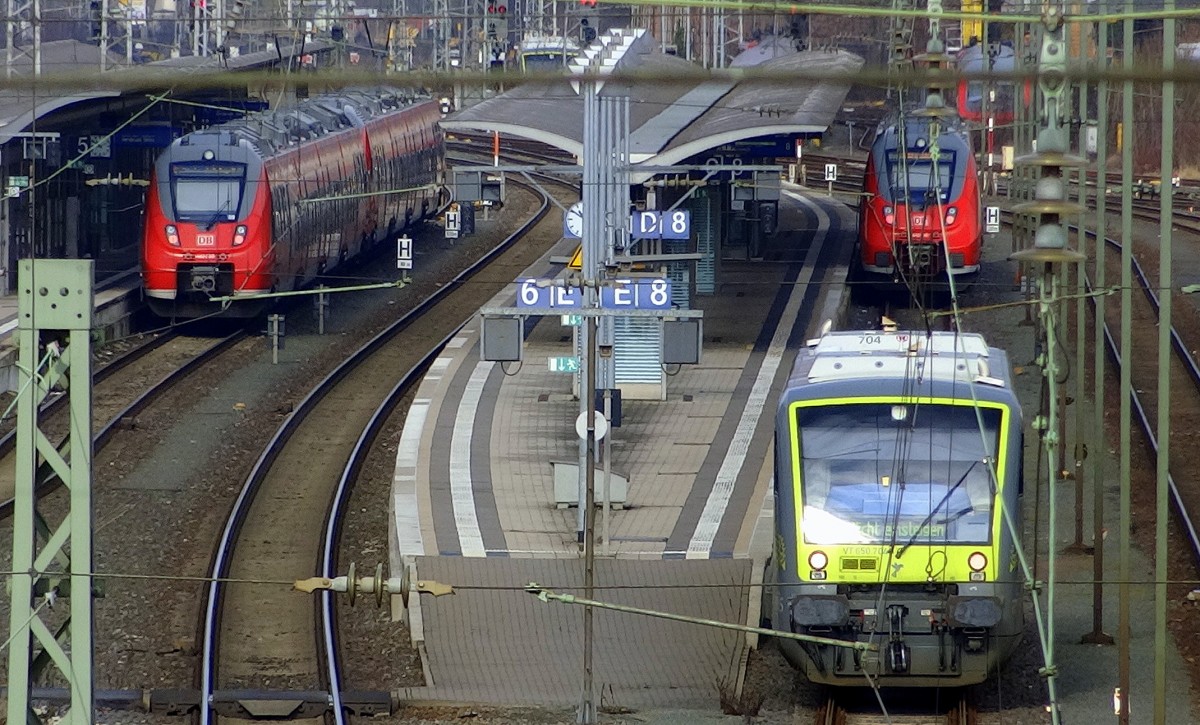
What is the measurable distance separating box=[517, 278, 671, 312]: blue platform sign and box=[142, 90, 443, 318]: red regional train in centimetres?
916

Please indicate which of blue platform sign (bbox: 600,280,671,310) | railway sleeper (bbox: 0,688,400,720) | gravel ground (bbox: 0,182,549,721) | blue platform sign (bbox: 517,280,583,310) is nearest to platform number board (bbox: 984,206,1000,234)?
gravel ground (bbox: 0,182,549,721)

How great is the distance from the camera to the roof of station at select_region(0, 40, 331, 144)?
2938cm

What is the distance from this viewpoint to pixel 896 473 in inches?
540

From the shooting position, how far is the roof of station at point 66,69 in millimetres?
29375

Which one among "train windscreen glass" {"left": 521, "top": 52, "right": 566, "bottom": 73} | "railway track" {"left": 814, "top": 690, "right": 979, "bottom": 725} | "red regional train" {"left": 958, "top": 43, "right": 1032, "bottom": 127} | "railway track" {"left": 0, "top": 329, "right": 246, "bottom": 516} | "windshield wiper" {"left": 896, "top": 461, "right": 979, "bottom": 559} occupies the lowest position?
"railway track" {"left": 814, "top": 690, "right": 979, "bottom": 725}

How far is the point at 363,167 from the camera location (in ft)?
123

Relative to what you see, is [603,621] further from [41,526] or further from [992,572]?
[41,526]

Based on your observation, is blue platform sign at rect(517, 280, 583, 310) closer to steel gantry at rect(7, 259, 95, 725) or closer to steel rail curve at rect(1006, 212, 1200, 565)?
steel rail curve at rect(1006, 212, 1200, 565)

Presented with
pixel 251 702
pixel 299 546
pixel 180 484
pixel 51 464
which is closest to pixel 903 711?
pixel 251 702

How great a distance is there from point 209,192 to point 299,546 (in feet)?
36.2

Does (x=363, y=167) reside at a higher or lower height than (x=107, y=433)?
higher

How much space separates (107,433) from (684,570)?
29.5 ft

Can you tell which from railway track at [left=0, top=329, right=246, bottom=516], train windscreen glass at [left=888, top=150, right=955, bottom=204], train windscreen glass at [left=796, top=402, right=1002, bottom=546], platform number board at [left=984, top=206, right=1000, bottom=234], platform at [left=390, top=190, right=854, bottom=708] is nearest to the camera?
train windscreen glass at [left=796, top=402, right=1002, bottom=546]

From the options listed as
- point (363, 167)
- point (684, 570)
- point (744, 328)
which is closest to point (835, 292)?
point (744, 328)
